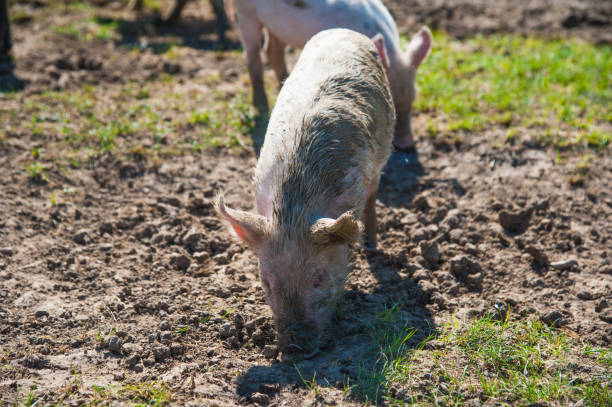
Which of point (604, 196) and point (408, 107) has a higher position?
point (408, 107)

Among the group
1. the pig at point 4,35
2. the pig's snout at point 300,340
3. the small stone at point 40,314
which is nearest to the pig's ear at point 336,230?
the pig's snout at point 300,340

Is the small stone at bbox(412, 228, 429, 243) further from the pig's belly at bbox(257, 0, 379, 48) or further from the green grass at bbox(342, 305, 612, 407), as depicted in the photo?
the pig's belly at bbox(257, 0, 379, 48)

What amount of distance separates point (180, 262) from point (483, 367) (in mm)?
2294

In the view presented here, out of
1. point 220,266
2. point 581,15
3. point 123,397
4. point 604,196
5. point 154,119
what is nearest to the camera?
point 123,397

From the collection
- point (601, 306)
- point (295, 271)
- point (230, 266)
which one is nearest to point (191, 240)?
point (230, 266)

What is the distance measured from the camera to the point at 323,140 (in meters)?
3.56

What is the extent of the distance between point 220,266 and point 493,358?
81.7 inches

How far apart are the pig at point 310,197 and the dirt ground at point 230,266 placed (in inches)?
14.1

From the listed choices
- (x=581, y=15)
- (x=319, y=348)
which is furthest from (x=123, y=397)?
(x=581, y=15)

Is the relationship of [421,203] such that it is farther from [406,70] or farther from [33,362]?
[33,362]

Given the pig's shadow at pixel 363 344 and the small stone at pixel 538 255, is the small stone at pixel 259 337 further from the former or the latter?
the small stone at pixel 538 255

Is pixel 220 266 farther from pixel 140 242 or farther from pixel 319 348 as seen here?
pixel 319 348

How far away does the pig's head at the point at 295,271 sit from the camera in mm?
3340

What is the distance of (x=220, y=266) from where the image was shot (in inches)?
174
